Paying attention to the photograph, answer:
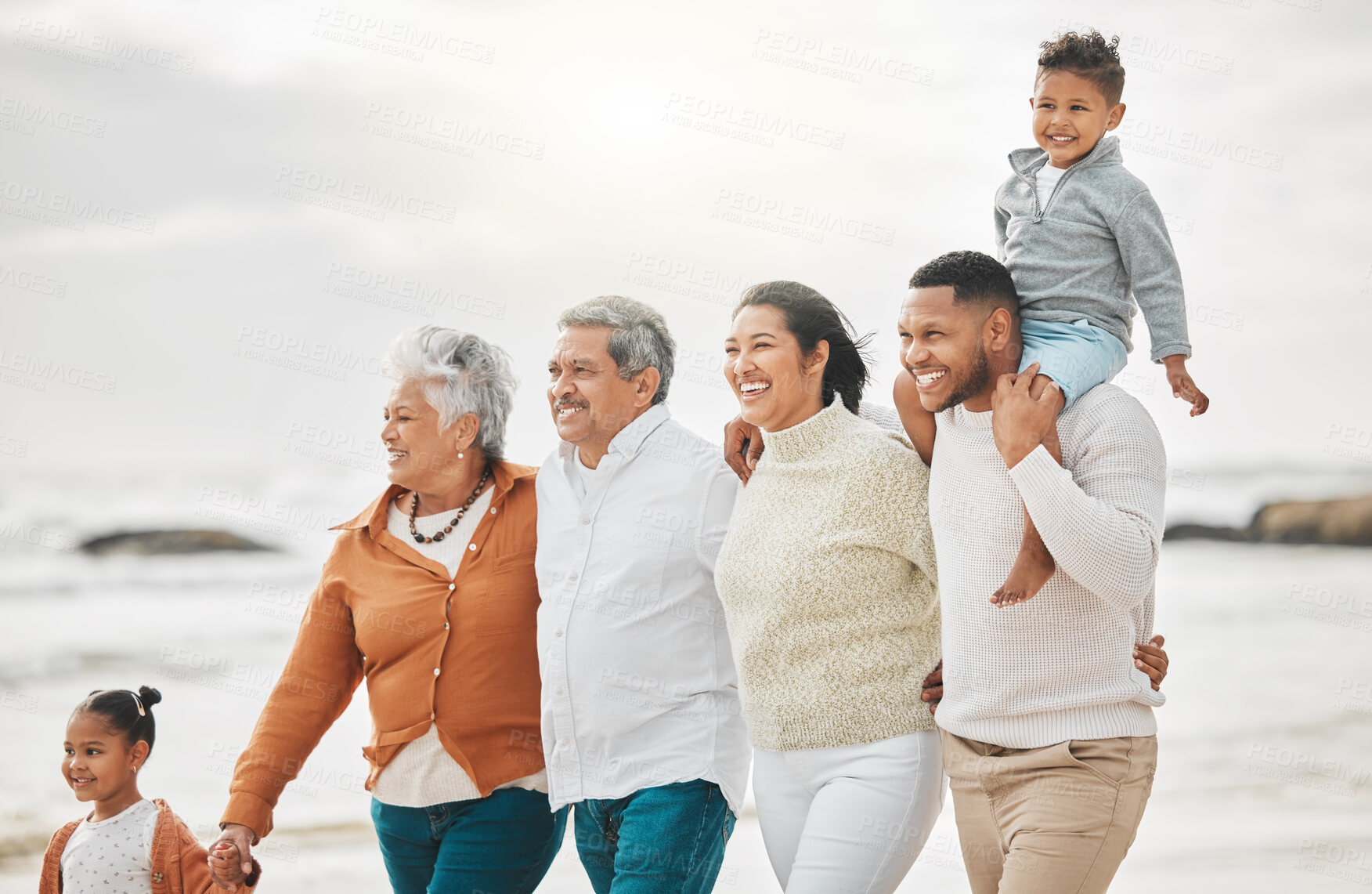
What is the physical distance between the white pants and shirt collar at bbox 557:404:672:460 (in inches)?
30.7

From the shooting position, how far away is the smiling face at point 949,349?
6.95ft

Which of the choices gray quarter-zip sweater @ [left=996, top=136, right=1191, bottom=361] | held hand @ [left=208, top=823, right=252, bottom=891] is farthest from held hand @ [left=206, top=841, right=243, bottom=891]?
gray quarter-zip sweater @ [left=996, top=136, right=1191, bottom=361]

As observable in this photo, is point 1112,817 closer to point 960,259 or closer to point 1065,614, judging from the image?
point 1065,614

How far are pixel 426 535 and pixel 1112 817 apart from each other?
1.62 metres

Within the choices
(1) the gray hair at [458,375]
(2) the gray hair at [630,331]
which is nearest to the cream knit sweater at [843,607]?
(2) the gray hair at [630,331]

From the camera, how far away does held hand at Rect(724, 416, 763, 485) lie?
259 centimetres

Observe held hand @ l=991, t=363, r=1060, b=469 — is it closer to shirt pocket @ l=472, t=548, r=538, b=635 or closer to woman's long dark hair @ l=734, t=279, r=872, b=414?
woman's long dark hair @ l=734, t=279, r=872, b=414

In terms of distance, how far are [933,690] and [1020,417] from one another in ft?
1.91

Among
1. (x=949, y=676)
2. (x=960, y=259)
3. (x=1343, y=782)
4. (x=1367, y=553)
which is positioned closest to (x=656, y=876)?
(x=949, y=676)

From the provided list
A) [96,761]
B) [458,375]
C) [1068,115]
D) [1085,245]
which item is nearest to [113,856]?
[96,761]

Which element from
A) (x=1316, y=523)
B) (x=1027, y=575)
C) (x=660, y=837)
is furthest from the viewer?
(x=1316, y=523)

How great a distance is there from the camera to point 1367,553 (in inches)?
400

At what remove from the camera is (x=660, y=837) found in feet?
7.91

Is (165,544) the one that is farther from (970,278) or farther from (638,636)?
(970,278)
